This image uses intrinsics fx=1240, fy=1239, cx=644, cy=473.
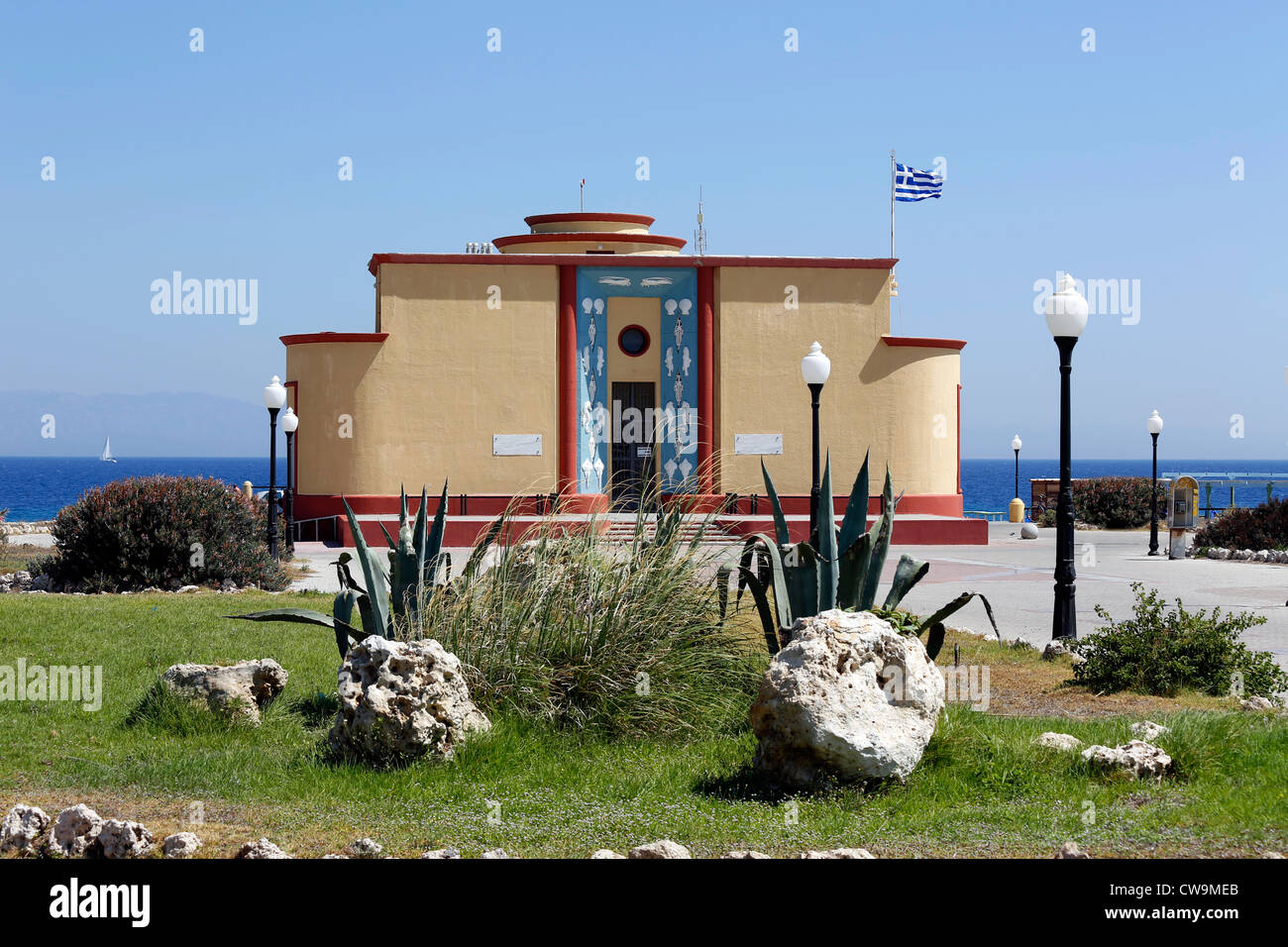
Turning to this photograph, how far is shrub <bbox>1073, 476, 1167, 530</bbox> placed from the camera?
36938 millimetres

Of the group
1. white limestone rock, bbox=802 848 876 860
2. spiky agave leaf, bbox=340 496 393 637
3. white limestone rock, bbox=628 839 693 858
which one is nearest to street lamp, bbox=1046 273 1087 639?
spiky agave leaf, bbox=340 496 393 637

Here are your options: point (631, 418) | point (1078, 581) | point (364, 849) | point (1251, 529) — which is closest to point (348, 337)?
point (631, 418)

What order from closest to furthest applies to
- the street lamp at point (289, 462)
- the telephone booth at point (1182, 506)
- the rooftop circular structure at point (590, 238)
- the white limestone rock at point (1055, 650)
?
1. the white limestone rock at point (1055, 650)
2. the street lamp at point (289, 462)
3. the telephone booth at point (1182, 506)
4. the rooftop circular structure at point (590, 238)

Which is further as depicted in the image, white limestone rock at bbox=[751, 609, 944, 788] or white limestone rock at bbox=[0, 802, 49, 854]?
white limestone rock at bbox=[751, 609, 944, 788]

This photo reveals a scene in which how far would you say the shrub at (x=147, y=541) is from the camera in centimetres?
1628

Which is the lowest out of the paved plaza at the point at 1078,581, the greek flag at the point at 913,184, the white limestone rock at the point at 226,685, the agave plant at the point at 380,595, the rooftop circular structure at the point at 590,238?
the paved plaza at the point at 1078,581

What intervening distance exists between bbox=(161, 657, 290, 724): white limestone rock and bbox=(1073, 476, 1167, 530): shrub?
32510 millimetres

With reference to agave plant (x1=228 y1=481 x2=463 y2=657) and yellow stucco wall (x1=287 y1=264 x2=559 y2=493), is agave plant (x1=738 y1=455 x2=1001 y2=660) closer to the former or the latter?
agave plant (x1=228 y1=481 x2=463 y2=657)

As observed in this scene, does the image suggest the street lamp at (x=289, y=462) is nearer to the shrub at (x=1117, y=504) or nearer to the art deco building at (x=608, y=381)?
the art deco building at (x=608, y=381)

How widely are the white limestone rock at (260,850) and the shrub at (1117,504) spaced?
34.7 m

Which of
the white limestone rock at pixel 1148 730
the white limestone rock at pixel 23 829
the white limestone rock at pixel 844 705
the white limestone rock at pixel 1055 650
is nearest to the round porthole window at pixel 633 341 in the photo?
the white limestone rock at pixel 1055 650

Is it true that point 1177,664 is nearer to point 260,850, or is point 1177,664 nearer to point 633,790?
point 633,790

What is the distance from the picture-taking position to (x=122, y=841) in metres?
5.27
